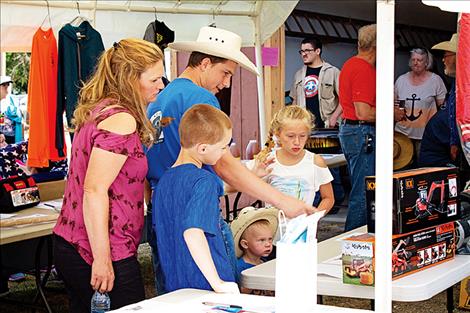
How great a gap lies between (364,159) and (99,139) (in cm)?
315

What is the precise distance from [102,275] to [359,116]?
308 centimetres

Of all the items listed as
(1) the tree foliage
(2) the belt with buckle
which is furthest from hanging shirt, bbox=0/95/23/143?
(2) the belt with buckle

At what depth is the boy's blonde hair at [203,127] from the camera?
8.02 ft

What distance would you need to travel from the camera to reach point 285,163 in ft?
13.4

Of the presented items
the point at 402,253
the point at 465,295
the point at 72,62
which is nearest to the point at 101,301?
the point at 402,253

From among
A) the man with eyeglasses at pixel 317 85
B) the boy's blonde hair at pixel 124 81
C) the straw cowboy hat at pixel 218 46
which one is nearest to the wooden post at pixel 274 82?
the man with eyeglasses at pixel 317 85

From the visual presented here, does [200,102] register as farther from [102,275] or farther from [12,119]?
[12,119]

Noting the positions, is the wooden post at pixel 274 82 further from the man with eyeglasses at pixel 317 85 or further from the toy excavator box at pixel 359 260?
the toy excavator box at pixel 359 260

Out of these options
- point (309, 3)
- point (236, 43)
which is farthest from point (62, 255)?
point (309, 3)

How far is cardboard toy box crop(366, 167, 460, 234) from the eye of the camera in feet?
8.12

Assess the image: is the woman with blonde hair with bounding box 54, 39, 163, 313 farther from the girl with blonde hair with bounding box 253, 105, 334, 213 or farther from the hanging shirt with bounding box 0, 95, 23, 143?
the hanging shirt with bounding box 0, 95, 23, 143

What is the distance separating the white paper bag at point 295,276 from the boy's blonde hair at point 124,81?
2.64 feet

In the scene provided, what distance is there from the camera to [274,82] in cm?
760

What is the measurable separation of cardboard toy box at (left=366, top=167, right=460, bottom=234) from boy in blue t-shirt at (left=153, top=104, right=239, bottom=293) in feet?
1.73
